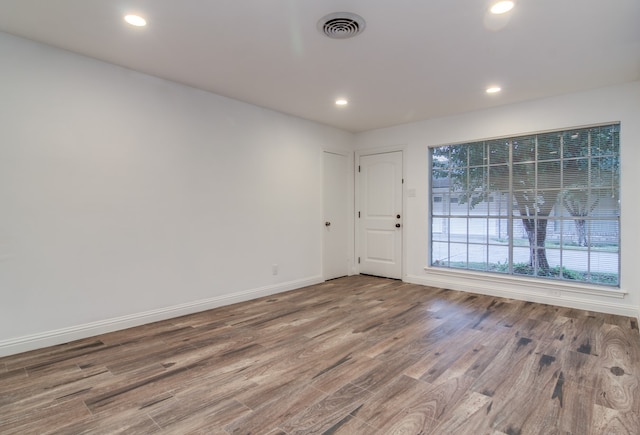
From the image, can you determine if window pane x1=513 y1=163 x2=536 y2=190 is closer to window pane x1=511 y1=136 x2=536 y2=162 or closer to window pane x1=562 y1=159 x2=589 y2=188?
window pane x1=511 y1=136 x2=536 y2=162

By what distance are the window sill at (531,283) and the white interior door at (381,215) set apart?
70cm

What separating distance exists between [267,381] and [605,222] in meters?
4.05

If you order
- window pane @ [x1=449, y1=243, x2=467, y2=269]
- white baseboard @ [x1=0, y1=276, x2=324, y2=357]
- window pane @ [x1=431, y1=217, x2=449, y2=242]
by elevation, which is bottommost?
white baseboard @ [x1=0, y1=276, x2=324, y2=357]

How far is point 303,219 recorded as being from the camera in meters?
5.02

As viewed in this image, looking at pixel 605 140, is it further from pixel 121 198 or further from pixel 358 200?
pixel 121 198

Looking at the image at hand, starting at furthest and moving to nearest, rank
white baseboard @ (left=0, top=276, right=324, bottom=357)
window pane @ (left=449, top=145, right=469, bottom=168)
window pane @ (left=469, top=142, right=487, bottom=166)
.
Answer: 1. window pane @ (left=449, top=145, right=469, bottom=168)
2. window pane @ (left=469, top=142, right=487, bottom=166)
3. white baseboard @ (left=0, top=276, right=324, bottom=357)

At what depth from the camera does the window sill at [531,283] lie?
374 centimetres

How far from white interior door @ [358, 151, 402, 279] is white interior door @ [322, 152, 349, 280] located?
0.30 meters

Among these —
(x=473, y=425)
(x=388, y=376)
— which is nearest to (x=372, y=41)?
(x=388, y=376)

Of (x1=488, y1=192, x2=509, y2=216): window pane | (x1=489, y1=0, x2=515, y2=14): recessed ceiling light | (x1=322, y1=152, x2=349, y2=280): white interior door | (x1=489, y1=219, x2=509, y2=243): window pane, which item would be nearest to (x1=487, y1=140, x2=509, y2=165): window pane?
(x1=488, y1=192, x2=509, y2=216): window pane

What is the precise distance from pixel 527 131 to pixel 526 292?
2035mm

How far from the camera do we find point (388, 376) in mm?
2328

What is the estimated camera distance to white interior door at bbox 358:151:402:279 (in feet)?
17.9

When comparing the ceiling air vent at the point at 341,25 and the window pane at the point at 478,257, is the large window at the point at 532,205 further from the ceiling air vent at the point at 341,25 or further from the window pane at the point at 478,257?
the ceiling air vent at the point at 341,25
